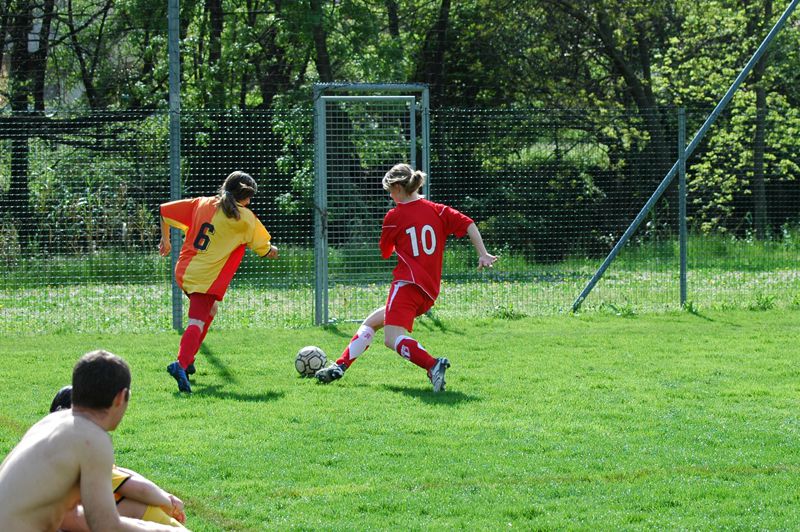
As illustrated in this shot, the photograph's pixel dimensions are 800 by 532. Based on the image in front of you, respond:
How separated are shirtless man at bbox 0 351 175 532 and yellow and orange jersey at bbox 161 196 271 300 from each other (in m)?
4.99

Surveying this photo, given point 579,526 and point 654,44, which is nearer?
point 579,526

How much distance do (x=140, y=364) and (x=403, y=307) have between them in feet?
8.56

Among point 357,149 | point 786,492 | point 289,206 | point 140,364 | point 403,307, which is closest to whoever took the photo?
point 786,492

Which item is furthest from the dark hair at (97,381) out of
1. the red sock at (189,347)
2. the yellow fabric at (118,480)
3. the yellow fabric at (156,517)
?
the red sock at (189,347)

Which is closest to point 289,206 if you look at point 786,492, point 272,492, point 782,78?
point 272,492

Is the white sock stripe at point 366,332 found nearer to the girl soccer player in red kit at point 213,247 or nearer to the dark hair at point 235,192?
the girl soccer player in red kit at point 213,247

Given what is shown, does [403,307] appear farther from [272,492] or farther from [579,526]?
[579,526]

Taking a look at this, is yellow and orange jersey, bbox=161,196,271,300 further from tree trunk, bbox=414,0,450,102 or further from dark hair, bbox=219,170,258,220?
tree trunk, bbox=414,0,450,102

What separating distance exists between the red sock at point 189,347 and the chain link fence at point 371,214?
373cm

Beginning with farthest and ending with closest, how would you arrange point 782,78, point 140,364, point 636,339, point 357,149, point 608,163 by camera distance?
1. point 782,78
2. point 608,163
3. point 357,149
4. point 636,339
5. point 140,364

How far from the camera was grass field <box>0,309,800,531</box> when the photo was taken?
17.1 ft

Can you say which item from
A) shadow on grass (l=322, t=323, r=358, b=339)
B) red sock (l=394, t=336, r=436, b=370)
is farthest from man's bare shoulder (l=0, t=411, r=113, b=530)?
shadow on grass (l=322, t=323, r=358, b=339)

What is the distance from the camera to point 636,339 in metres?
10.9

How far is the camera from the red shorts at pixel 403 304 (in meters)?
8.66
